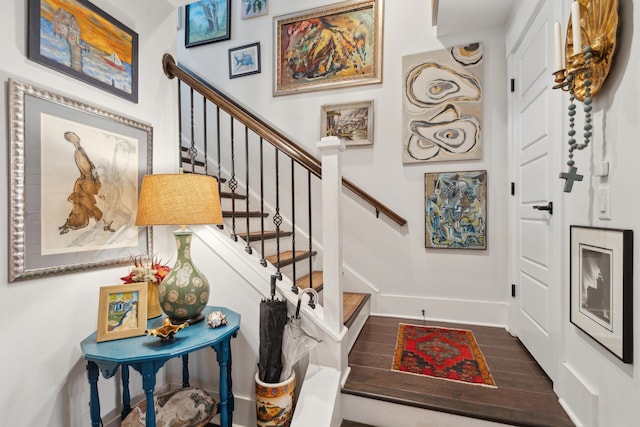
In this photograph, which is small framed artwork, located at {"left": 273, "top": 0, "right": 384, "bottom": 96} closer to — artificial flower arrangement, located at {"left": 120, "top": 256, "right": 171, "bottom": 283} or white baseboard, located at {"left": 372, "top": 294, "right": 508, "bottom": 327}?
white baseboard, located at {"left": 372, "top": 294, "right": 508, "bottom": 327}

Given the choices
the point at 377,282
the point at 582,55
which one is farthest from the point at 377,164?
the point at 582,55

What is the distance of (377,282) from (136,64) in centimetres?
241

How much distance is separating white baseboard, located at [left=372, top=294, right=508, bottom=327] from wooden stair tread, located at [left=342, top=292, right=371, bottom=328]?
8.3 inches

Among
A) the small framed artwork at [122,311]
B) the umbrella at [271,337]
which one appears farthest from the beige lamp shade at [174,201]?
the umbrella at [271,337]

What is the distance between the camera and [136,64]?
1617 millimetres

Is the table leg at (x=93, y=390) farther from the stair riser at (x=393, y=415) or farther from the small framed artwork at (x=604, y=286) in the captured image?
the small framed artwork at (x=604, y=286)

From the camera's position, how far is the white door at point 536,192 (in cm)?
157

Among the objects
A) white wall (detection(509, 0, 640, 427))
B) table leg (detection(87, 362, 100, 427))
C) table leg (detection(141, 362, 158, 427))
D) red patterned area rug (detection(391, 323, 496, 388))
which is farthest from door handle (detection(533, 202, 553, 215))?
table leg (detection(87, 362, 100, 427))

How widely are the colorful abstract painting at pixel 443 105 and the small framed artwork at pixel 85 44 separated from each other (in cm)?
210

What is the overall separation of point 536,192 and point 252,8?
3211 mm

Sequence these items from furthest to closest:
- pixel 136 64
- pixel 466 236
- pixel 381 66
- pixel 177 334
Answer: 1. pixel 381 66
2. pixel 466 236
3. pixel 136 64
4. pixel 177 334

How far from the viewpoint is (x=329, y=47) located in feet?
9.34

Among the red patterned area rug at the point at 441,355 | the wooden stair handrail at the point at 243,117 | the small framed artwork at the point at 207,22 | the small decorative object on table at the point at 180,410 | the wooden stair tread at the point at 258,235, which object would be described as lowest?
the small decorative object on table at the point at 180,410

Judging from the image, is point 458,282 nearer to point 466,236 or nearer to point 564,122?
point 466,236
